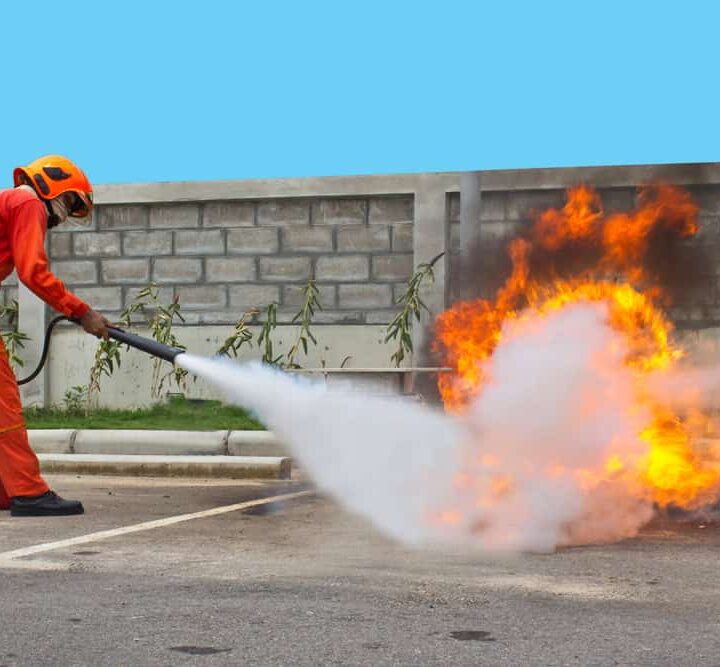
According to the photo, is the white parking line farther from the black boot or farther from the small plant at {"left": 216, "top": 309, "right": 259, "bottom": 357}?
the small plant at {"left": 216, "top": 309, "right": 259, "bottom": 357}

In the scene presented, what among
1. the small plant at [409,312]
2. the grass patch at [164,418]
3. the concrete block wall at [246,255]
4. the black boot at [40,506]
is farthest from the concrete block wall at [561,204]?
the black boot at [40,506]

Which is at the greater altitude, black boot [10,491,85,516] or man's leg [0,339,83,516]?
man's leg [0,339,83,516]

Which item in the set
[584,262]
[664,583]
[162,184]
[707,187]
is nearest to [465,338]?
[584,262]

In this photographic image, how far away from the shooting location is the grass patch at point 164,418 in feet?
44.9

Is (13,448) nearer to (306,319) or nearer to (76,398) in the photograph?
(306,319)

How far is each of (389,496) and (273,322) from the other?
28.0ft

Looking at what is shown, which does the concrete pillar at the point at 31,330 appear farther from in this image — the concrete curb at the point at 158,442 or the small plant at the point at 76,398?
the concrete curb at the point at 158,442

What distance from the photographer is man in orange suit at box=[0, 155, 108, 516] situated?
778 cm

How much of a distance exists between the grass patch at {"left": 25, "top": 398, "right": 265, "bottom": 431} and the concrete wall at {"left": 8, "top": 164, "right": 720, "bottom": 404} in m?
0.62

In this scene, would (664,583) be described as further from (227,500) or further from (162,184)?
(162,184)

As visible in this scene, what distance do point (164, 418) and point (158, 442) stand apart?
256cm

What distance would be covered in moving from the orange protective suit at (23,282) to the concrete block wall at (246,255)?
7.61 m

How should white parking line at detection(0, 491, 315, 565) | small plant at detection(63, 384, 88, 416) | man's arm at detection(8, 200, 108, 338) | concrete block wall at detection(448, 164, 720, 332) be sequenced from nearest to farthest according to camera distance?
1. white parking line at detection(0, 491, 315, 565)
2. man's arm at detection(8, 200, 108, 338)
3. concrete block wall at detection(448, 164, 720, 332)
4. small plant at detection(63, 384, 88, 416)

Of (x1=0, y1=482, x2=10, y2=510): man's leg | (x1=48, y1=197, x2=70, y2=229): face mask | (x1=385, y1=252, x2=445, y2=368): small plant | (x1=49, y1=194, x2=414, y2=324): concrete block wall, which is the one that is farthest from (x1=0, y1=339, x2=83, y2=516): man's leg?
(x1=49, y1=194, x2=414, y2=324): concrete block wall
